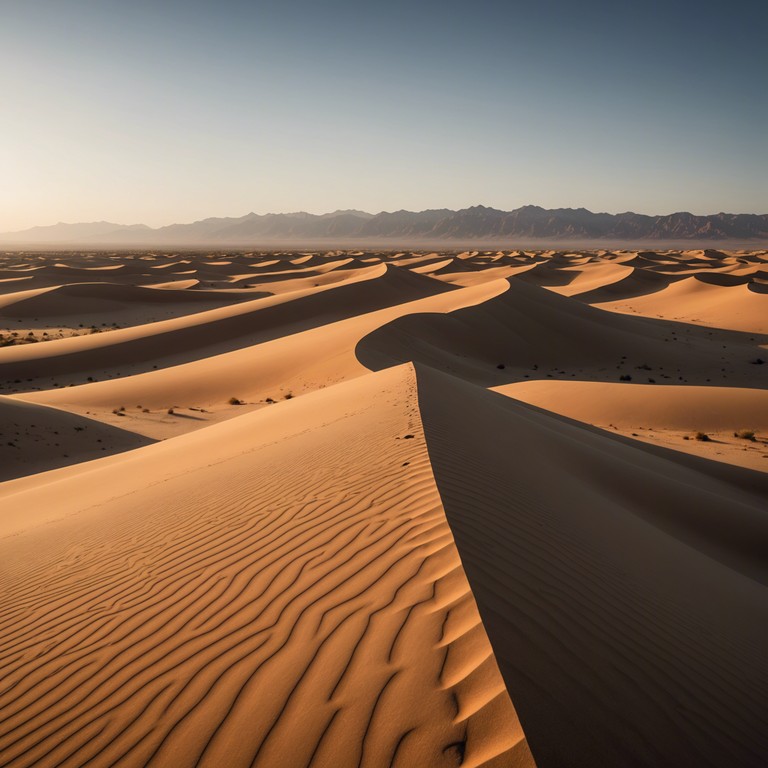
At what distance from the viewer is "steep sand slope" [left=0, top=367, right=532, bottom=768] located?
2.17 metres

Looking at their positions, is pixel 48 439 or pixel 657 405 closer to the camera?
pixel 48 439

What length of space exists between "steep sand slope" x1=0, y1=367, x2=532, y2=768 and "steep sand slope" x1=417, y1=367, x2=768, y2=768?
242 millimetres

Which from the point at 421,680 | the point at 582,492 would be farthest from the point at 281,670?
the point at 582,492

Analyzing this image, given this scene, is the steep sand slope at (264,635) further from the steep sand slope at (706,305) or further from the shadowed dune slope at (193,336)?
the steep sand slope at (706,305)

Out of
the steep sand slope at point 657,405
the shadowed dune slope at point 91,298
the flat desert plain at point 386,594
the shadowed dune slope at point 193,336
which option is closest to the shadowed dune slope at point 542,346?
the steep sand slope at point 657,405

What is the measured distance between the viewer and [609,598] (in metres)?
3.45

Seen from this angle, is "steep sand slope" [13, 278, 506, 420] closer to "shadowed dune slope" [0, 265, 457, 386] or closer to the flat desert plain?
"shadowed dune slope" [0, 265, 457, 386]

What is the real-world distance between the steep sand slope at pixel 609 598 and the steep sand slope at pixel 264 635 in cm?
24

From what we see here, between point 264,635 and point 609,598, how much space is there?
2218mm

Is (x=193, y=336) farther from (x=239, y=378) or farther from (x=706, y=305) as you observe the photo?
(x=706, y=305)

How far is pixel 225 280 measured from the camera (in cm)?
5953

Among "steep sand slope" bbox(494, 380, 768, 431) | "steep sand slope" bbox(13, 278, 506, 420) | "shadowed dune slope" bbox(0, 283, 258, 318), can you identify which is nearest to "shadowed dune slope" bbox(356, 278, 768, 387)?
"steep sand slope" bbox(13, 278, 506, 420)

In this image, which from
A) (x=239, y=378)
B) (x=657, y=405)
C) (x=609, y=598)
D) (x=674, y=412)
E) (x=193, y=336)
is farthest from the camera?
(x=193, y=336)

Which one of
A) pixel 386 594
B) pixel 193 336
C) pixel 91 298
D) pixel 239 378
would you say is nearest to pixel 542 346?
pixel 239 378
